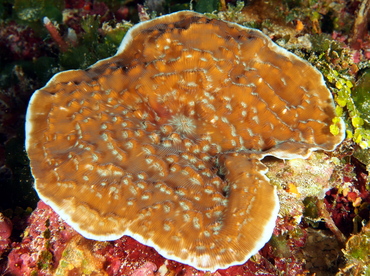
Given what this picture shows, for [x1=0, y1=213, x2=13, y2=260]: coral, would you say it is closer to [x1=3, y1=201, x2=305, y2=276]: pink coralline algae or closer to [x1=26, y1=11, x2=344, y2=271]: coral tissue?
[x1=3, y1=201, x2=305, y2=276]: pink coralline algae

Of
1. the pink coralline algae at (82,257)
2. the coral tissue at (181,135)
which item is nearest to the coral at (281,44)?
the pink coralline algae at (82,257)

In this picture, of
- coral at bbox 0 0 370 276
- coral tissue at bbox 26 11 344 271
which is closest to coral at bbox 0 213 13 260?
coral at bbox 0 0 370 276

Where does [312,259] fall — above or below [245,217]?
below

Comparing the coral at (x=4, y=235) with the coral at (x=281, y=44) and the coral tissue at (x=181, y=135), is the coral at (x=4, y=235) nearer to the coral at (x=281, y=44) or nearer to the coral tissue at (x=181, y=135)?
the coral at (x=281, y=44)

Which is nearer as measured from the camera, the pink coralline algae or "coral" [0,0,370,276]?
the pink coralline algae

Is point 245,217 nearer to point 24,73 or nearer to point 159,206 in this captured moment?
point 159,206

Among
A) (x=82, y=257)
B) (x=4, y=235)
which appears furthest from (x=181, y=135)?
(x=4, y=235)

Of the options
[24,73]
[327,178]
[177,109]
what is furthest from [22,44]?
[327,178]

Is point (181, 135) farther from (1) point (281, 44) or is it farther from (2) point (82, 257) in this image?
(1) point (281, 44)

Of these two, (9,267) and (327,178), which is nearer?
(9,267)
